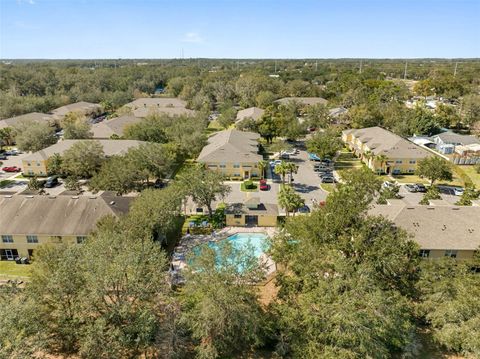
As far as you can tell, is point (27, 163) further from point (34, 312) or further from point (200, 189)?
point (34, 312)

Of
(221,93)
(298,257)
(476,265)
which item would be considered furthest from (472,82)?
(298,257)

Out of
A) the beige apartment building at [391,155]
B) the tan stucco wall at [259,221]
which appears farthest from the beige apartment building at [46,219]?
the beige apartment building at [391,155]

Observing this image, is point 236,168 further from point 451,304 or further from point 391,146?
point 451,304

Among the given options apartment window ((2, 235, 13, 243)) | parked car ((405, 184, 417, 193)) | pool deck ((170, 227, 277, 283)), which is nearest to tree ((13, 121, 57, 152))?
apartment window ((2, 235, 13, 243))

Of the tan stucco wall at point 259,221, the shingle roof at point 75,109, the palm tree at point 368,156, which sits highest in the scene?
the shingle roof at point 75,109

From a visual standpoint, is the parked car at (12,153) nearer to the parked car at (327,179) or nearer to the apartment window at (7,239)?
the apartment window at (7,239)
